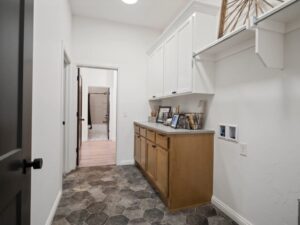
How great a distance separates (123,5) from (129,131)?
7.62 ft

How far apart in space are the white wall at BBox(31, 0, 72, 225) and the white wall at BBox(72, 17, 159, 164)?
4.45ft

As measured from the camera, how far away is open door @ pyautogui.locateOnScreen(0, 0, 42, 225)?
2.20 ft

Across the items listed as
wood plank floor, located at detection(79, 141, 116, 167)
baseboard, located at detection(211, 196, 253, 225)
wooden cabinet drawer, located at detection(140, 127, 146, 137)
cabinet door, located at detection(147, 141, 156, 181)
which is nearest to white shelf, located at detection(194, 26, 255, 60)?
cabinet door, located at detection(147, 141, 156, 181)

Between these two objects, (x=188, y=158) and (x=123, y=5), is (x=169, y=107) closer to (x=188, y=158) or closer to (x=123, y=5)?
(x=188, y=158)

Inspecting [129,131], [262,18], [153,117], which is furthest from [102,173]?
[262,18]

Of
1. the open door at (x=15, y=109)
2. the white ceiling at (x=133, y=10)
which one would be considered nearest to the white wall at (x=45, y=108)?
the open door at (x=15, y=109)

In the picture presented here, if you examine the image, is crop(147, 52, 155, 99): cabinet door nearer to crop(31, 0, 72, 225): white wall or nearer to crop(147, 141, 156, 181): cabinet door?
crop(147, 141, 156, 181): cabinet door

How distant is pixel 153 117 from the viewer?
374 centimetres

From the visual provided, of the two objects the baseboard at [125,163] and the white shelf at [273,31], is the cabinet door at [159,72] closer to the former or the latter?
the baseboard at [125,163]

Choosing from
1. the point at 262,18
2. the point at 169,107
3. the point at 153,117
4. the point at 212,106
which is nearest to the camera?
the point at 262,18

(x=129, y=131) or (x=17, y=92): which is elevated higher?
(x=17, y=92)

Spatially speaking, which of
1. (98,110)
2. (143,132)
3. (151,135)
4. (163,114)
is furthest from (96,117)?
(151,135)

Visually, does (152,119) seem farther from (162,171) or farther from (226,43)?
(226,43)

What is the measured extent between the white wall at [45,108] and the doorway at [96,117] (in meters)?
1.70
